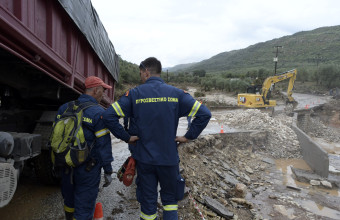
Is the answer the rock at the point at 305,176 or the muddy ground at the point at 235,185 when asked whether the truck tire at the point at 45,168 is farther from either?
the rock at the point at 305,176

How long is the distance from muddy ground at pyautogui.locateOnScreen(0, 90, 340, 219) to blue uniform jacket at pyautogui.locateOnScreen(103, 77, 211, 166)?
1.48 m

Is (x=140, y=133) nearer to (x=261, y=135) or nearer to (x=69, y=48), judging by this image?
(x=69, y=48)

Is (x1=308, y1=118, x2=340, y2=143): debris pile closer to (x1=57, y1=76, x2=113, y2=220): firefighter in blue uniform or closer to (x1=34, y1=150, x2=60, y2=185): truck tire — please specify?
(x1=34, y1=150, x2=60, y2=185): truck tire

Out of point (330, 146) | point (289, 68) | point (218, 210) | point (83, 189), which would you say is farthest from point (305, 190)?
point (289, 68)

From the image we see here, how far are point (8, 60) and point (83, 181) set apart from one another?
177 cm

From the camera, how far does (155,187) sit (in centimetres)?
273

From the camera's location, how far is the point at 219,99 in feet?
82.9

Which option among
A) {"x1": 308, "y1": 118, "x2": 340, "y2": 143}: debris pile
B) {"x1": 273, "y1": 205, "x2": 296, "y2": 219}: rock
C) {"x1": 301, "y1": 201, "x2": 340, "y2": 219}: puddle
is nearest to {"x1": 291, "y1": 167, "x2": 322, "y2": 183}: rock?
{"x1": 301, "y1": 201, "x2": 340, "y2": 219}: puddle

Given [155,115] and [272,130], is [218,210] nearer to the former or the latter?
[155,115]

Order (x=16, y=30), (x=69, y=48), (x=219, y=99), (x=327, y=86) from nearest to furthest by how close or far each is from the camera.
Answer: (x=16, y=30) < (x=69, y=48) < (x=219, y=99) < (x=327, y=86)

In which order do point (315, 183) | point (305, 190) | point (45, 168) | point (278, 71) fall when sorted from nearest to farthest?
point (45, 168)
point (305, 190)
point (315, 183)
point (278, 71)

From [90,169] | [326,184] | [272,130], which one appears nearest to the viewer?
[90,169]

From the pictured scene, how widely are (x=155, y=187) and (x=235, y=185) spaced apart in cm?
520

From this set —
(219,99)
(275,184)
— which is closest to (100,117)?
(275,184)
